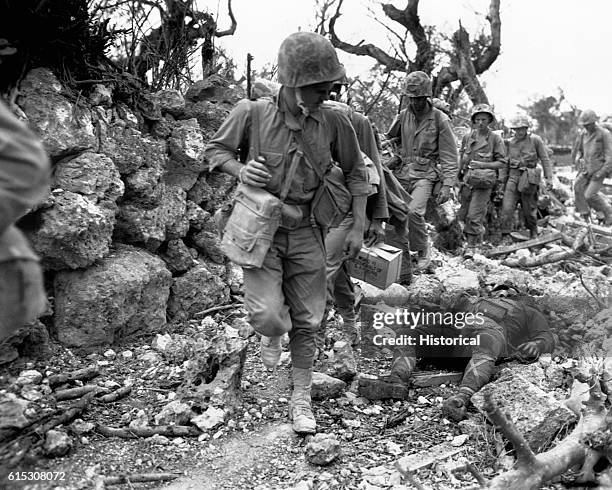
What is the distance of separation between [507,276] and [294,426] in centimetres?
402

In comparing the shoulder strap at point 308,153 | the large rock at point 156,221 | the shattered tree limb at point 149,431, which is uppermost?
the shoulder strap at point 308,153

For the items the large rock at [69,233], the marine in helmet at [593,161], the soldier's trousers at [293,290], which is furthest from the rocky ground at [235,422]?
the marine in helmet at [593,161]

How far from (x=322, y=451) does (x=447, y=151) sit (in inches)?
176

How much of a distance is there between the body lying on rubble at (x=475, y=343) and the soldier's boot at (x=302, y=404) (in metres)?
0.52

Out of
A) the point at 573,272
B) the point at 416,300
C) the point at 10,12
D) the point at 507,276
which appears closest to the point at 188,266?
the point at 416,300

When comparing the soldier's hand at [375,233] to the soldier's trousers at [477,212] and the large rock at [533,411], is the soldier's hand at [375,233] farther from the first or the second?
the soldier's trousers at [477,212]

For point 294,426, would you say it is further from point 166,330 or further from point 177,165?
point 177,165

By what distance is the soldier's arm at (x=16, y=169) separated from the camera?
5.64 ft

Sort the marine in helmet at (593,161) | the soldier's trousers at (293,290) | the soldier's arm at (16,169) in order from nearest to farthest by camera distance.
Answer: the soldier's arm at (16,169) < the soldier's trousers at (293,290) < the marine in helmet at (593,161)

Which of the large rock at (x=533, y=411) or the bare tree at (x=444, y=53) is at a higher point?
the bare tree at (x=444, y=53)

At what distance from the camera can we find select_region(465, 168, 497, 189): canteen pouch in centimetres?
1091

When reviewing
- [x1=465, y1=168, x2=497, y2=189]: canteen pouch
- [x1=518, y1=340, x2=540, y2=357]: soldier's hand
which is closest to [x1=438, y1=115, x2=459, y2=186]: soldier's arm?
[x1=518, y1=340, x2=540, y2=357]: soldier's hand

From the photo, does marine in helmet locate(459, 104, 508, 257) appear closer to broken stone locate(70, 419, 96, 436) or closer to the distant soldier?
broken stone locate(70, 419, 96, 436)

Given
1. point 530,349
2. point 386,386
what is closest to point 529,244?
point 530,349
